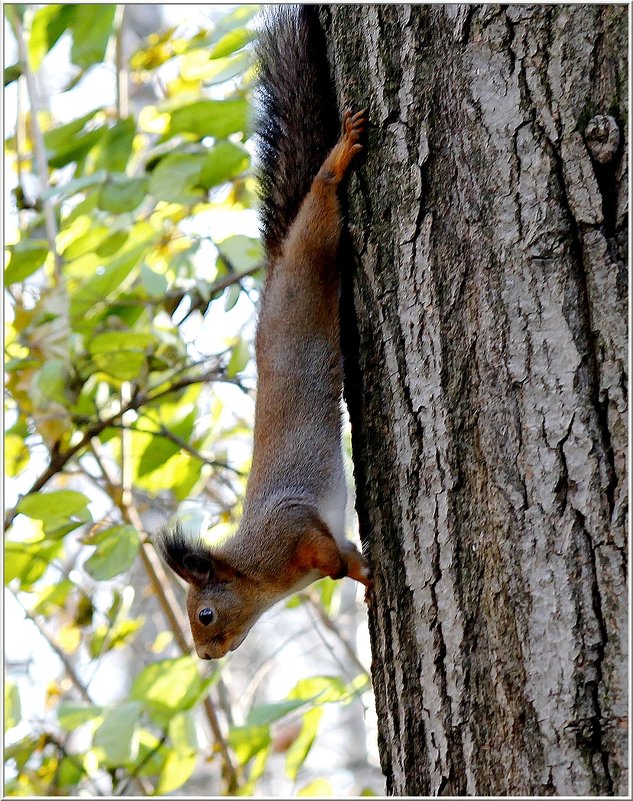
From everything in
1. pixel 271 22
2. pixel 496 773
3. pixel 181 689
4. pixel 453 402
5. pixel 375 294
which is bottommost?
pixel 181 689

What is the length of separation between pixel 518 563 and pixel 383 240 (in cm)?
61

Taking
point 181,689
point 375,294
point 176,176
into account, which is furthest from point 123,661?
point 375,294

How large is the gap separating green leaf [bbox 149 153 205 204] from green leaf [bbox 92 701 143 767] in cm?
135

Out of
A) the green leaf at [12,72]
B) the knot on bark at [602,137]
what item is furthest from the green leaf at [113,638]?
Result: the knot on bark at [602,137]

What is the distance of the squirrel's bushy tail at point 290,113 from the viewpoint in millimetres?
1926

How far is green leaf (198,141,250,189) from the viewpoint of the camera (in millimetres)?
2389

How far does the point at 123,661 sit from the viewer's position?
9.05 meters

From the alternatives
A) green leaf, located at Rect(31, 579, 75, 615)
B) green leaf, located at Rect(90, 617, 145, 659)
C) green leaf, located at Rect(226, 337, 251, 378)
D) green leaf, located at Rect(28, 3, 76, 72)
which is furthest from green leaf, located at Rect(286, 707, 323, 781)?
green leaf, located at Rect(28, 3, 76, 72)

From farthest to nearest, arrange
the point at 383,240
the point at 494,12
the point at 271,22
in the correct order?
the point at 271,22 < the point at 383,240 < the point at 494,12

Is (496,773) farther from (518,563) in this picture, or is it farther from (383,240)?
(383,240)

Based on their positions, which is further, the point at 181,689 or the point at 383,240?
the point at 181,689

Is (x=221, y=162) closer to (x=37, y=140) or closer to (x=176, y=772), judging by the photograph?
(x=37, y=140)

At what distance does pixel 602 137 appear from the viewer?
1.30 m

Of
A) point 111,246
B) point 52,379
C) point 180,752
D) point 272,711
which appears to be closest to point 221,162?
point 111,246
